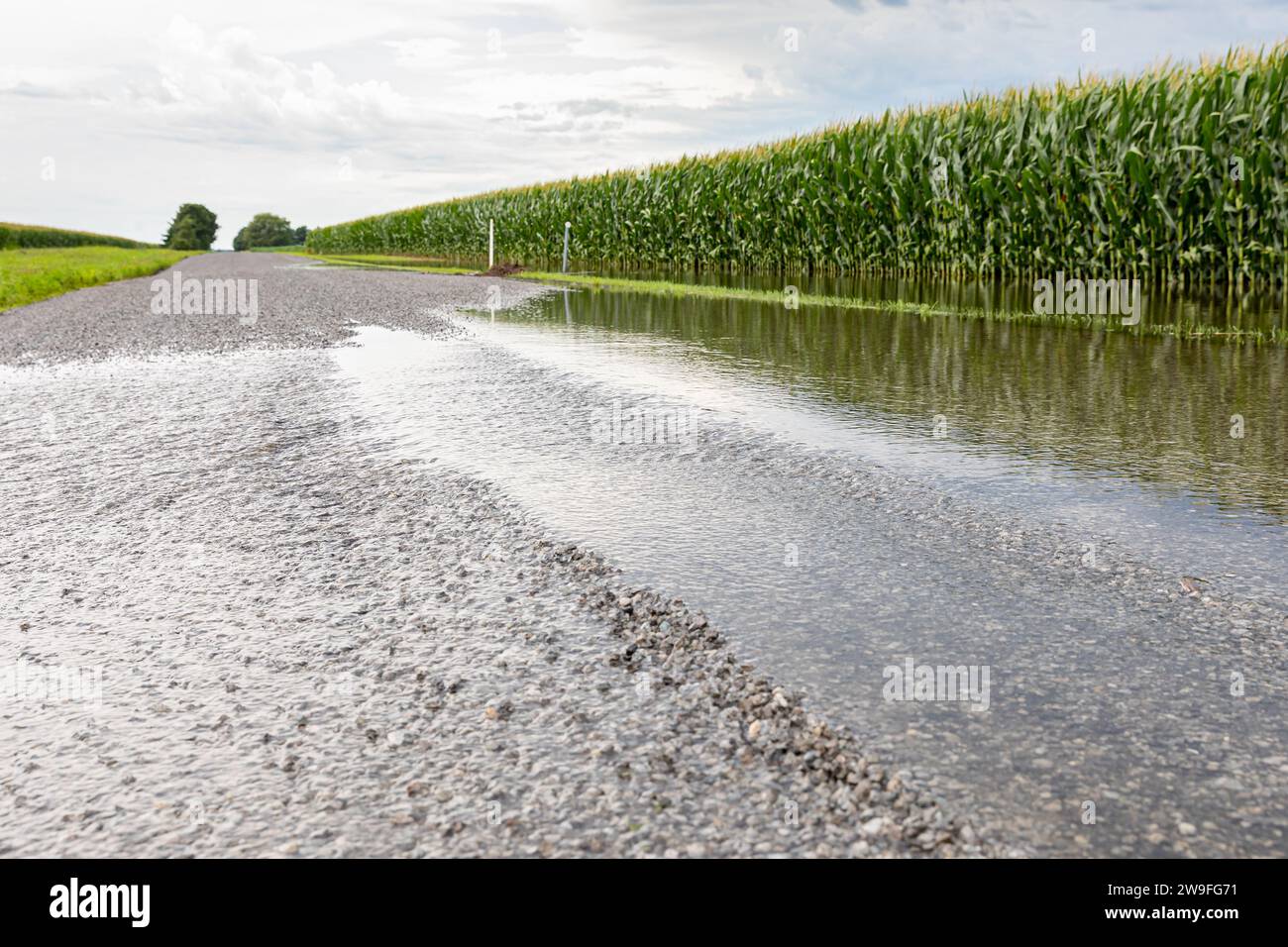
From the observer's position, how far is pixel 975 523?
4.94 m

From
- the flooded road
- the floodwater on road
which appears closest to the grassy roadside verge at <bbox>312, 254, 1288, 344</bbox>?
the floodwater on road

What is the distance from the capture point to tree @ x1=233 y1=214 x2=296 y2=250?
156 meters

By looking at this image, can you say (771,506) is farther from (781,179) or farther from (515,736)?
(781,179)

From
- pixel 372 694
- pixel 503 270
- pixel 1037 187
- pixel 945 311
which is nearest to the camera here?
pixel 372 694

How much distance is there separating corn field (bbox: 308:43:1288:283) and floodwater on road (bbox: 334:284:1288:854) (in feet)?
9.73

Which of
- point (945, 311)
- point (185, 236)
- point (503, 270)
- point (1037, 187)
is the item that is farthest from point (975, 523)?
point (185, 236)

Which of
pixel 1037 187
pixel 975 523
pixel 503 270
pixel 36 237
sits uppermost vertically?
pixel 36 237

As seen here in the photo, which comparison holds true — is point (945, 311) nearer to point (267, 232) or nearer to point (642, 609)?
point (642, 609)

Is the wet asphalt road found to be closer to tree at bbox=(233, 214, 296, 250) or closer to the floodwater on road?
the floodwater on road

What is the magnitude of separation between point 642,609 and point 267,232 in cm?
16658

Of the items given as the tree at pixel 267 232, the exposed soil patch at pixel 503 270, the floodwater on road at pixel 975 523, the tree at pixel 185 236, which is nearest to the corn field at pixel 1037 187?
the floodwater on road at pixel 975 523

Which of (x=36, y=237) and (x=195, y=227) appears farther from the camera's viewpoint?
(x=195, y=227)

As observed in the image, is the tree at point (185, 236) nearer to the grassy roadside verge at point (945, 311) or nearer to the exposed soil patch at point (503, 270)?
the exposed soil patch at point (503, 270)

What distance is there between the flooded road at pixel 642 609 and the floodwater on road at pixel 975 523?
0.07 ft
